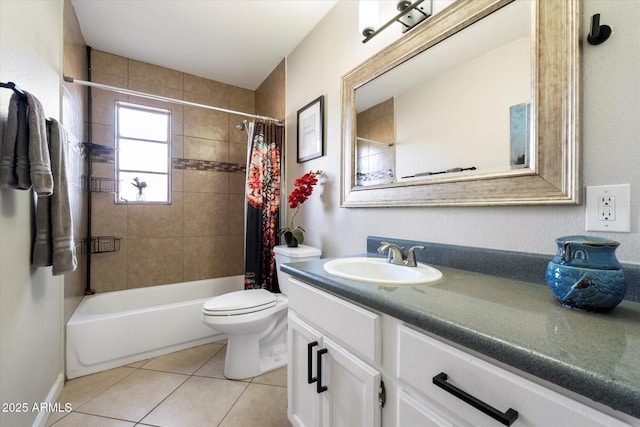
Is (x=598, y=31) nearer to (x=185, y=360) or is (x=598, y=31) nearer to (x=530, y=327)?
(x=530, y=327)

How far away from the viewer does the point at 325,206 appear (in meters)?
1.91

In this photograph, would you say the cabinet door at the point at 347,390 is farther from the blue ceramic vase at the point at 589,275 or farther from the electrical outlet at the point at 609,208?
the electrical outlet at the point at 609,208

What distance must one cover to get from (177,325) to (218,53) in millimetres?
2309

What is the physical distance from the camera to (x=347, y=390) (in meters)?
0.86

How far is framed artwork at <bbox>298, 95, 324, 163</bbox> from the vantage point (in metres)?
1.91

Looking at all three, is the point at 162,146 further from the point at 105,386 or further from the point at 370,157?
the point at 370,157

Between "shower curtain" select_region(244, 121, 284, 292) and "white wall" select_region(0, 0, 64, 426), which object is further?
"shower curtain" select_region(244, 121, 284, 292)

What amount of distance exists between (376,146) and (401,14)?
0.59 m

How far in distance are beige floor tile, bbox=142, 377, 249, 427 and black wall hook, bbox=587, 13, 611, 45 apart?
2112 millimetres

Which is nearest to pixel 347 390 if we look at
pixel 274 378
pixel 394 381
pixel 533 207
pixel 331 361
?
pixel 331 361

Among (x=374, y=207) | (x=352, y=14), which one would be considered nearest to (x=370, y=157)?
(x=374, y=207)

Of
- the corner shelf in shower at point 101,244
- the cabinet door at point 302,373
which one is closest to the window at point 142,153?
the corner shelf in shower at point 101,244

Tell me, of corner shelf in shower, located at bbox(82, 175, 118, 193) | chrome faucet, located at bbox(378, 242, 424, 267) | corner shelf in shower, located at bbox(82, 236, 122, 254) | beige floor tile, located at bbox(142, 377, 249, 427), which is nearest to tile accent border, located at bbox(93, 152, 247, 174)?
corner shelf in shower, located at bbox(82, 175, 118, 193)

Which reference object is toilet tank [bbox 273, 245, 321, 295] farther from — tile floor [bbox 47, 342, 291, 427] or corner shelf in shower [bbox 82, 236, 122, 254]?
corner shelf in shower [bbox 82, 236, 122, 254]
